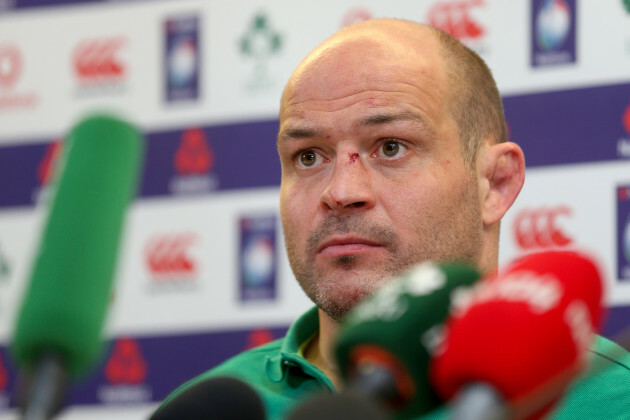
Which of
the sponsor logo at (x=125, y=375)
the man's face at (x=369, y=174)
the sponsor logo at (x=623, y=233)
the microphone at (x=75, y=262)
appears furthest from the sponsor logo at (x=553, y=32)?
the microphone at (x=75, y=262)

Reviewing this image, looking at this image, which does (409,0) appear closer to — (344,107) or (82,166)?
(344,107)

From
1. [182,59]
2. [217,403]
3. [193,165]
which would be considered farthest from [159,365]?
[217,403]

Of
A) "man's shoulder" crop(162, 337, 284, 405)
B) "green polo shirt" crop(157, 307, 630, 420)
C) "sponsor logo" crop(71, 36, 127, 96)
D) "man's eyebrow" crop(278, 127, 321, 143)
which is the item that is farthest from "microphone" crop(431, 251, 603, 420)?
"sponsor logo" crop(71, 36, 127, 96)

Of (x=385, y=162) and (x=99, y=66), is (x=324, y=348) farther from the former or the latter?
(x=99, y=66)

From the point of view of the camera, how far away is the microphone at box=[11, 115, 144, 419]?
0.62 meters

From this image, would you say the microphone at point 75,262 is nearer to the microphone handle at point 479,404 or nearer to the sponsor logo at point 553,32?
the microphone handle at point 479,404

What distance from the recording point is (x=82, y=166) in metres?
0.70

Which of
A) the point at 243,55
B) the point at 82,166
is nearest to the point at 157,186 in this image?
the point at 243,55

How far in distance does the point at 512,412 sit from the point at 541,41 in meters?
1.81

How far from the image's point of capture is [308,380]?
1.53m

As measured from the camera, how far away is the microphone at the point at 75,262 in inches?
→ 24.5

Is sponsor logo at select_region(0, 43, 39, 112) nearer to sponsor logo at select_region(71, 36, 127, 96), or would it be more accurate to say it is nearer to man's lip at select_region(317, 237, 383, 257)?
sponsor logo at select_region(71, 36, 127, 96)

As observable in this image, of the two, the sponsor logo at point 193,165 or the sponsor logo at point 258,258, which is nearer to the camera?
the sponsor logo at point 258,258

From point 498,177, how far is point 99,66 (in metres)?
1.66
